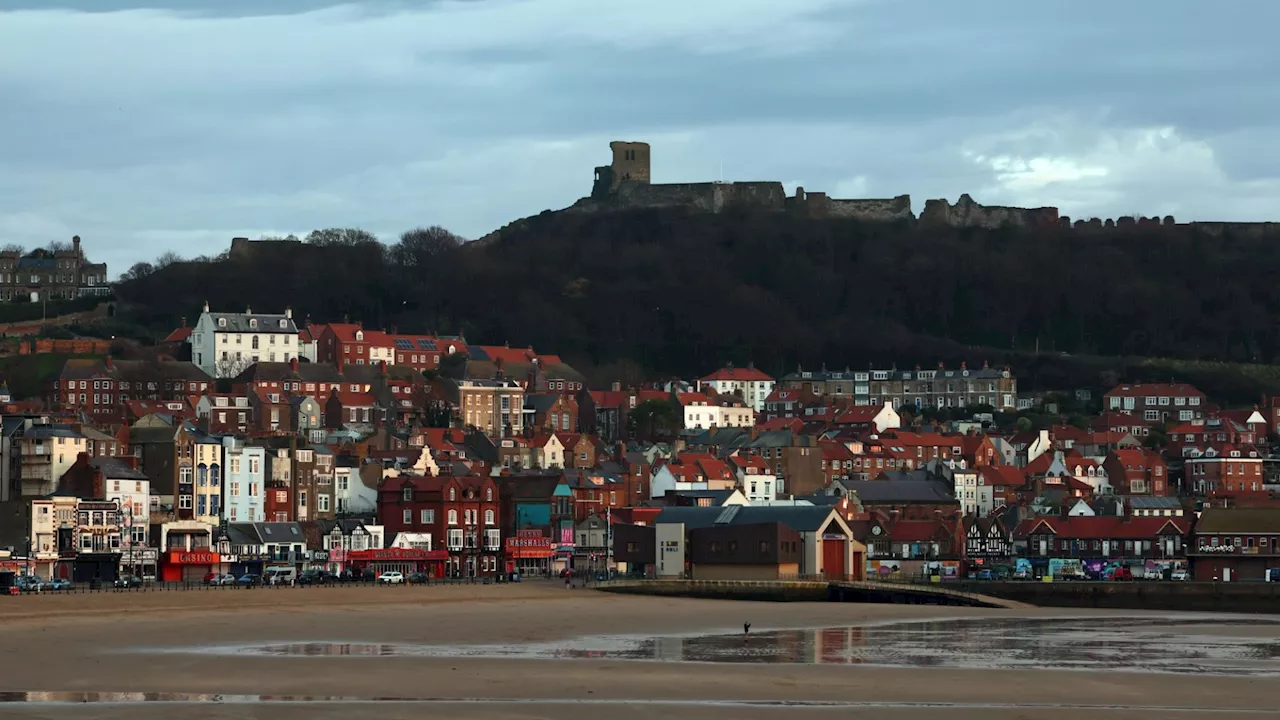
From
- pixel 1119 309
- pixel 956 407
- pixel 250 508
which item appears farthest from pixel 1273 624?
pixel 1119 309

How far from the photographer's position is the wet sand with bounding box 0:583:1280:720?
31234mm

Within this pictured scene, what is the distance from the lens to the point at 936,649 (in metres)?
42.2

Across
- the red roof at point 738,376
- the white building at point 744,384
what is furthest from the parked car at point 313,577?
the red roof at point 738,376

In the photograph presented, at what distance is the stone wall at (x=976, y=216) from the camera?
17238 centimetres

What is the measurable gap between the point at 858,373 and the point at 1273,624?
285ft

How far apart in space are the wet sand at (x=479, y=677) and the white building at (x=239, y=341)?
65217 millimetres

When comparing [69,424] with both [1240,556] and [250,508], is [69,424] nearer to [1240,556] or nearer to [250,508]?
[250,508]

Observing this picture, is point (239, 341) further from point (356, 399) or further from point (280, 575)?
point (280, 575)

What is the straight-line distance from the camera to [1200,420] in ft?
379

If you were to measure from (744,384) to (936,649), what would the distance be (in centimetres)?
8975

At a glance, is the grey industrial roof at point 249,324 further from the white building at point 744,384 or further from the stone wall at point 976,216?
the stone wall at point 976,216

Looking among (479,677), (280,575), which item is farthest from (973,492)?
(479,677)

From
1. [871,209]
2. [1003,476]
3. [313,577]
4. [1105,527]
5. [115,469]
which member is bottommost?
[313,577]

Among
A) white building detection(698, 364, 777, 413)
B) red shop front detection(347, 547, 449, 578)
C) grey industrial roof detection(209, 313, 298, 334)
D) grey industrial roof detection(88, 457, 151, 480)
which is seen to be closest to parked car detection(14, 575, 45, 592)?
grey industrial roof detection(88, 457, 151, 480)
